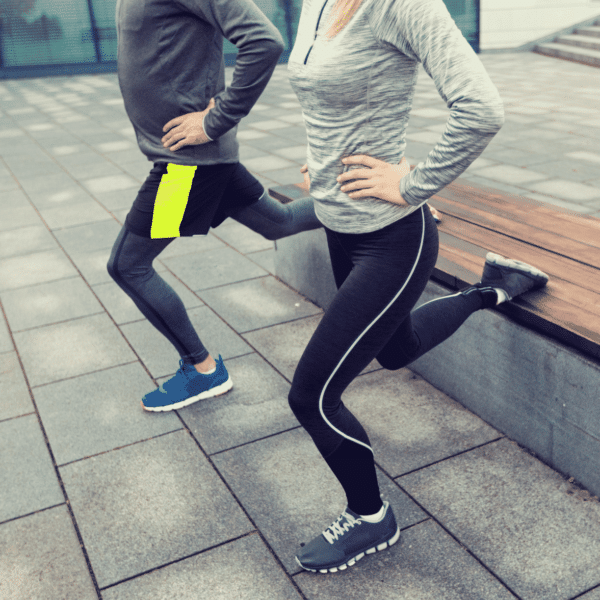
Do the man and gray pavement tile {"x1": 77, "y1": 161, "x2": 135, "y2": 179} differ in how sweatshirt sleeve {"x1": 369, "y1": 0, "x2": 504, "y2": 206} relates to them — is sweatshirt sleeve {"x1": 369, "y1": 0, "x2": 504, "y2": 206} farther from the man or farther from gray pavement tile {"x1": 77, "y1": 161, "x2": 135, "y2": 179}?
gray pavement tile {"x1": 77, "y1": 161, "x2": 135, "y2": 179}

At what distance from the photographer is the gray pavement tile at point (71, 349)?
11.4 feet

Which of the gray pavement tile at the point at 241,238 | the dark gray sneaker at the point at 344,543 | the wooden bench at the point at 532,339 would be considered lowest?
the gray pavement tile at the point at 241,238

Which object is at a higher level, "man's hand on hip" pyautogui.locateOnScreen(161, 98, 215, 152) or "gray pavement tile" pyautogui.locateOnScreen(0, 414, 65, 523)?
"man's hand on hip" pyautogui.locateOnScreen(161, 98, 215, 152)

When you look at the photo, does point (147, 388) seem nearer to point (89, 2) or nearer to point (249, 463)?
point (249, 463)

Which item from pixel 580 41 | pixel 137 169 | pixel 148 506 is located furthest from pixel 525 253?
pixel 580 41

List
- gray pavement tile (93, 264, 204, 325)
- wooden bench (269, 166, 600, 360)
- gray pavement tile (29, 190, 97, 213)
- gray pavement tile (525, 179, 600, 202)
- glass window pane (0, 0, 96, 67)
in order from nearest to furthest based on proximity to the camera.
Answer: wooden bench (269, 166, 600, 360) → gray pavement tile (93, 264, 204, 325) → gray pavement tile (525, 179, 600, 202) → gray pavement tile (29, 190, 97, 213) → glass window pane (0, 0, 96, 67)

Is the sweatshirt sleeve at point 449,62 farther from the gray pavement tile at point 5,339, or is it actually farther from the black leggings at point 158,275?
the gray pavement tile at point 5,339

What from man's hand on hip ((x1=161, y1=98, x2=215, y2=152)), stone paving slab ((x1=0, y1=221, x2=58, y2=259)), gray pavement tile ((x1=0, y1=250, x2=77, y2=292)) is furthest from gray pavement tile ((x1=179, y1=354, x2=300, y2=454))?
stone paving slab ((x1=0, y1=221, x2=58, y2=259))

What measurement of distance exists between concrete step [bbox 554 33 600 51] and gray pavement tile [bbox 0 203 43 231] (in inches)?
521

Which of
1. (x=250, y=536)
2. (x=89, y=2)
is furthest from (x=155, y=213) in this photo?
(x=89, y=2)

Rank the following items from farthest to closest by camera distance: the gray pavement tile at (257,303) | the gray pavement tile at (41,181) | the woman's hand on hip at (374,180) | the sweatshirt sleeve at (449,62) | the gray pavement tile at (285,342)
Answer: the gray pavement tile at (41,181), the gray pavement tile at (257,303), the gray pavement tile at (285,342), the woman's hand on hip at (374,180), the sweatshirt sleeve at (449,62)

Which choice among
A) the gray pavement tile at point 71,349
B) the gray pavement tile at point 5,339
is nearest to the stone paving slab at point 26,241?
the gray pavement tile at point 5,339

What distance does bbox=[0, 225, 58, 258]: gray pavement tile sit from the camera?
5254mm

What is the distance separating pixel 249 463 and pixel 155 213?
105cm
